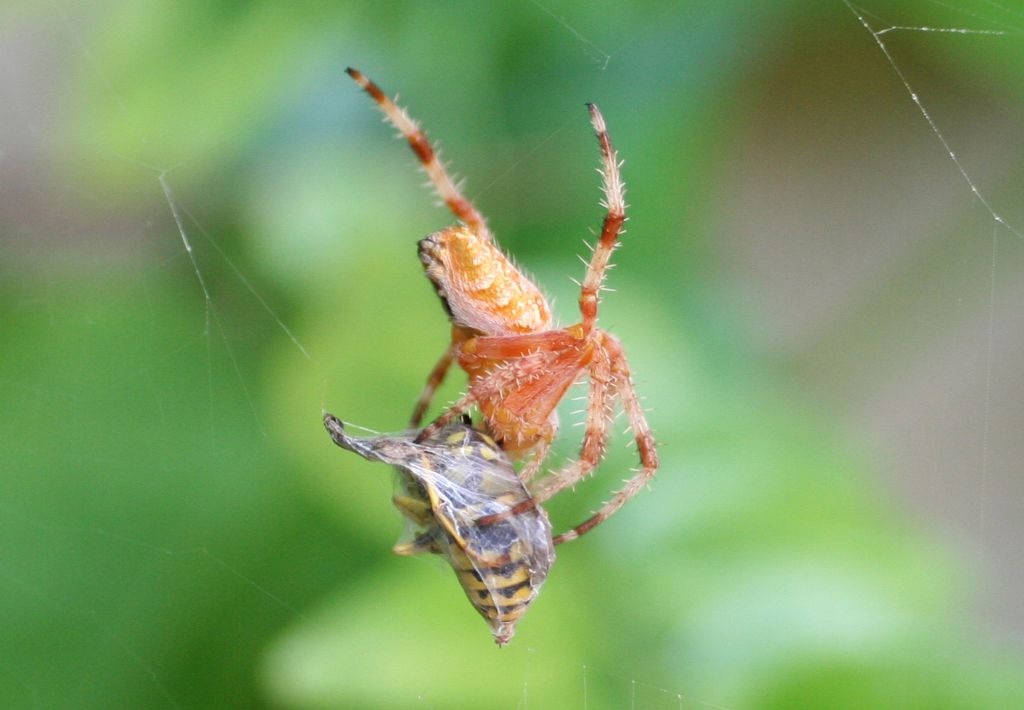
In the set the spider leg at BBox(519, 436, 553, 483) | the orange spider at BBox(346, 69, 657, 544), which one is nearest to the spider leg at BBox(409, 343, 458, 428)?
the orange spider at BBox(346, 69, 657, 544)

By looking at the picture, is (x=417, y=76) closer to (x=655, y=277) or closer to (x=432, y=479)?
(x=655, y=277)

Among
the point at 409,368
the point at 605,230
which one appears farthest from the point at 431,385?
the point at 605,230

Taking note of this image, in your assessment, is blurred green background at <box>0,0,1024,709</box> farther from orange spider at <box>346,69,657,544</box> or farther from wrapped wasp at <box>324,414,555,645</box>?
wrapped wasp at <box>324,414,555,645</box>

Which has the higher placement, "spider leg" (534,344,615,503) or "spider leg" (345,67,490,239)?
"spider leg" (345,67,490,239)

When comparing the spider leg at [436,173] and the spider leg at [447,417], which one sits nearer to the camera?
the spider leg at [447,417]

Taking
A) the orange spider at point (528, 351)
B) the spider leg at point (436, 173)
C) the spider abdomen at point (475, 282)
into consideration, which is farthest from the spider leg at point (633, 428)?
the spider leg at point (436, 173)

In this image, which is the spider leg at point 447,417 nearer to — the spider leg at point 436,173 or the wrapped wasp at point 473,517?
the wrapped wasp at point 473,517
